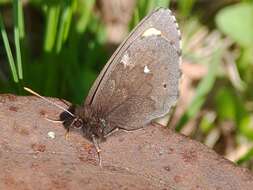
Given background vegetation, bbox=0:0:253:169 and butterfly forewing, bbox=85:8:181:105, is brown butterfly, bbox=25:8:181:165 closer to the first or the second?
butterfly forewing, bbox=85:8:181:105

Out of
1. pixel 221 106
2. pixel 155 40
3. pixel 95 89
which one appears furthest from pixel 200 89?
pixel 95 89

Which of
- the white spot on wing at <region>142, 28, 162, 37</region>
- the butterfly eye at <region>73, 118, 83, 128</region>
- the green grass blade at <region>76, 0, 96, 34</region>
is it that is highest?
the white spot on wing at <region>142, 28, 162, 37</region>

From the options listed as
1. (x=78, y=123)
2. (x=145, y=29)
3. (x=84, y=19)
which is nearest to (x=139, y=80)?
(x=145, y=29)

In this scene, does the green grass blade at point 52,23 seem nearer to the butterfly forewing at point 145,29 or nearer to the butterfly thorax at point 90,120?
the butterfly forewing at point 145,29

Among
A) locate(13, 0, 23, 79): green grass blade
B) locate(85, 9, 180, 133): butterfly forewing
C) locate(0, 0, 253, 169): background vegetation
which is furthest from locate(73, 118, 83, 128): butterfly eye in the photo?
locate(0, 0, 253, 169): background vegetation

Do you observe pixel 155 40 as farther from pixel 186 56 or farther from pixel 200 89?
pixel 186 56

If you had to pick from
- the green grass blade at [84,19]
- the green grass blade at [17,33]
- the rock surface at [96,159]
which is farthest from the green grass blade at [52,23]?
the rock surface at [96,159]
